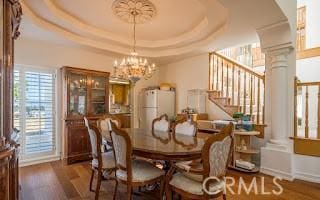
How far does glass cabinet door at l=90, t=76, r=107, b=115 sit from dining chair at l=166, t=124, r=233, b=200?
3030 mm

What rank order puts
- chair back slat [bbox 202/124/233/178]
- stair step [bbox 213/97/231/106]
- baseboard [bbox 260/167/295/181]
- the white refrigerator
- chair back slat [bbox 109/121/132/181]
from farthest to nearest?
the white refrigerator < stair step [bbox 213/97/231/106] < baseboard [bbox 260/167/295/181] < chair back slat [bbox 109/121/132/181] < chair back slat [bbox 202/124/233/178]

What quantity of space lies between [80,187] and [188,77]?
3.69 metres

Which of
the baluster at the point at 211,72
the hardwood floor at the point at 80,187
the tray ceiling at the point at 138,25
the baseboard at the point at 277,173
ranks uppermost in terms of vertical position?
the tray ceiling at the point at 138,25

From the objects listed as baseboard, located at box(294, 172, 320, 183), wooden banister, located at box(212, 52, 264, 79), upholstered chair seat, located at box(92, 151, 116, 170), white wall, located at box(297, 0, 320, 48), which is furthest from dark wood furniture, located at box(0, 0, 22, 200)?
white wall, located at box(297, 0, 320, 48)

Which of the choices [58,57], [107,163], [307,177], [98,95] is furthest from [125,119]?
[307,177]

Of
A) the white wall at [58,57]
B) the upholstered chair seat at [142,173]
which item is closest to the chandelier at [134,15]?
the upholstered chair seat at [142,173]

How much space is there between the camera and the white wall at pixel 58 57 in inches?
153

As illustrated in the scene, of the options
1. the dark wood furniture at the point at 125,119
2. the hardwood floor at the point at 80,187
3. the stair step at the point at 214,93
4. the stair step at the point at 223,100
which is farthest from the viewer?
the dark wood furniture at the point at 125,119

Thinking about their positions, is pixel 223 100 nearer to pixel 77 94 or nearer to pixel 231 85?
pixel 231 85

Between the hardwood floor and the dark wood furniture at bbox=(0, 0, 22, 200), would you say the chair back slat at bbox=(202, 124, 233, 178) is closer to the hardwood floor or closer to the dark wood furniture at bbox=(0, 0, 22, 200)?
the hardwood floor

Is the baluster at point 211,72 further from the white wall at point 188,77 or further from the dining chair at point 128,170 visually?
the dining chair at point 128,170

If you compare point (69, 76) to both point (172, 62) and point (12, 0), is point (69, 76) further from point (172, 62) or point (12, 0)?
point (172, 62)

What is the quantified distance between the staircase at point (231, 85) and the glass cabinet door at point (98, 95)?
2519mm

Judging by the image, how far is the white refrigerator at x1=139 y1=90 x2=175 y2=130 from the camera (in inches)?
209
